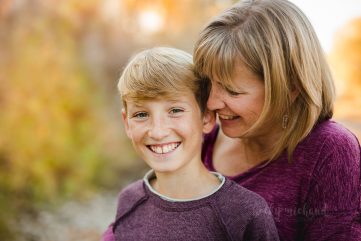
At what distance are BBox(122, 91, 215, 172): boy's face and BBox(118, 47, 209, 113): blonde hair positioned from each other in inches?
1.3

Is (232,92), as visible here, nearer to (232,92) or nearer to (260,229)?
(232,92)

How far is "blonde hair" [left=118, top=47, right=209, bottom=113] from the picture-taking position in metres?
2.12

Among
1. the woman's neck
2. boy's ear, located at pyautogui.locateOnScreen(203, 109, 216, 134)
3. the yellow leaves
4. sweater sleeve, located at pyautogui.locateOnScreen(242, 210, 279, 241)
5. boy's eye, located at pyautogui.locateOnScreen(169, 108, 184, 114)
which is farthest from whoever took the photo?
the yellow leaves

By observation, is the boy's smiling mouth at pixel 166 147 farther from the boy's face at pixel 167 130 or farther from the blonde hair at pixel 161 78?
the blonde hair at pixel 161 78

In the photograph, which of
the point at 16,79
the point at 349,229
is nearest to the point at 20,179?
the point at 16,79

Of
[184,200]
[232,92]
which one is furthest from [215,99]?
[184,200]

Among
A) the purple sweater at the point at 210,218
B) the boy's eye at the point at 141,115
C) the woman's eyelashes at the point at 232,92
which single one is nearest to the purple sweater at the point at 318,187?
the purple sweater at the point at 210,218

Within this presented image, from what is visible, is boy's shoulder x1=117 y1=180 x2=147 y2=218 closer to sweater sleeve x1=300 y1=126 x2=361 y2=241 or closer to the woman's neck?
the woman's neck

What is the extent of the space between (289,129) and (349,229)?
1.48ft

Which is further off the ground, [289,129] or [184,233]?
[289,129]

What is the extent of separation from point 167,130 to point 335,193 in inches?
27.2

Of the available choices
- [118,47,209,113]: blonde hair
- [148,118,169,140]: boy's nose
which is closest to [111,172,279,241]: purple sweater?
[148,118,169,140]: boy's nose

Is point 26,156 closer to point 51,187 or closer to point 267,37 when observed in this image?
point 51,187

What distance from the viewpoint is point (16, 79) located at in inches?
194
